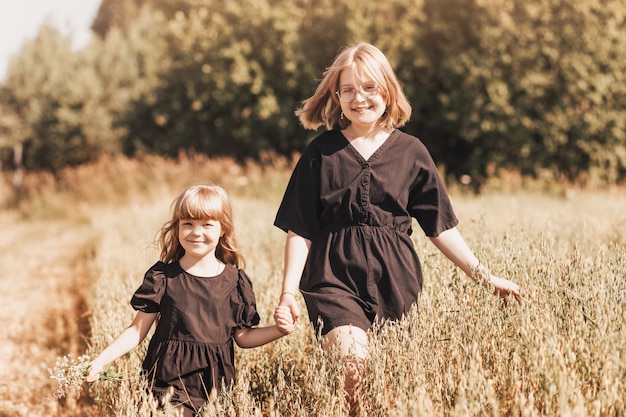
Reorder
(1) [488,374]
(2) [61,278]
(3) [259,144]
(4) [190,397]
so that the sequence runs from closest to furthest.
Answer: (1) [488,374], (4) [190,397], (2) [61,278], (3) [259,144]

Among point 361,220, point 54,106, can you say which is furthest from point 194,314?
point 54,106

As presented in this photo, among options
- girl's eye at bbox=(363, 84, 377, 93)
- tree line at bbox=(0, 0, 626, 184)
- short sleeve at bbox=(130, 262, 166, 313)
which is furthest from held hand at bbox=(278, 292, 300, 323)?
tree line at bbox=(0, 0, 626, 184)

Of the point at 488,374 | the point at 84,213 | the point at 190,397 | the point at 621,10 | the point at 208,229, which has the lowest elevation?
the point at 84,213

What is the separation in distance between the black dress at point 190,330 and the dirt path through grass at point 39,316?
981mm

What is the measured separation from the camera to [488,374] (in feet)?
7.71

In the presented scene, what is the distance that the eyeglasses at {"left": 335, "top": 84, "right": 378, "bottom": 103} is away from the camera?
3128 millimetres

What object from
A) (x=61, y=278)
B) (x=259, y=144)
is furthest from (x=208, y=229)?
(x=259, y=144)

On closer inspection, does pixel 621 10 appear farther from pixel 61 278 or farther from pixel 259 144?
pixel 61 278

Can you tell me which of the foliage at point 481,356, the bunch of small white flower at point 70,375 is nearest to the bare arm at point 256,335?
the foliage at point 481,356

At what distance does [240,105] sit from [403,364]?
16288mm

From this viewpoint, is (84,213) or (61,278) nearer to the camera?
(61,278)

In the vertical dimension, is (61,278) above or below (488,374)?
below

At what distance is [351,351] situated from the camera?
104 inches

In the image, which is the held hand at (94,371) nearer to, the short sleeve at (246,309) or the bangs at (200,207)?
the short sleeve at (246,309)
